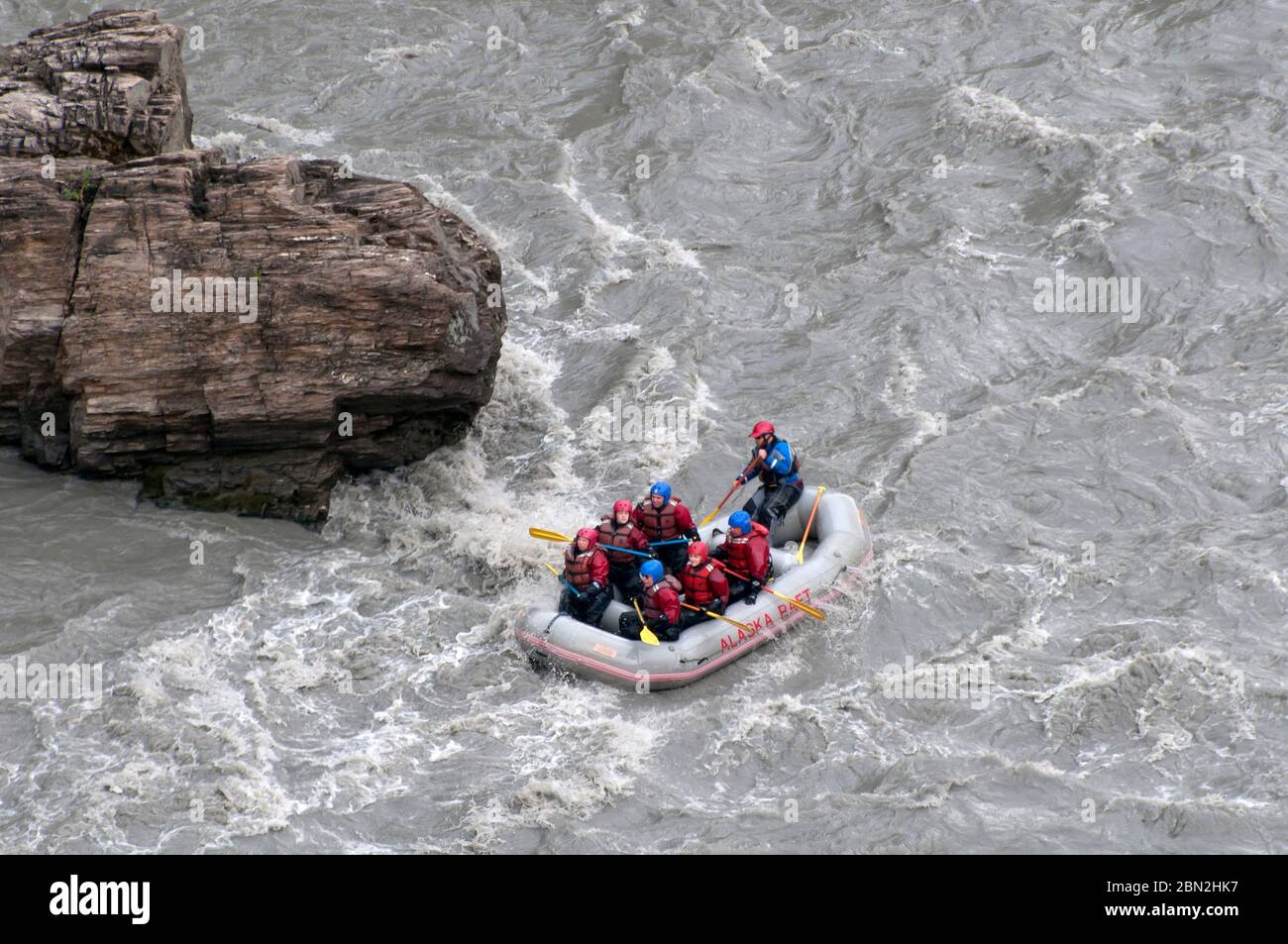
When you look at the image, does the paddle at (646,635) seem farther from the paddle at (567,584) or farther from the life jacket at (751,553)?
the life jacket at (751,553)

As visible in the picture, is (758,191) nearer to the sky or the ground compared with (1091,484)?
nearer to the sky

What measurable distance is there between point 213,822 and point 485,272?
7.86m

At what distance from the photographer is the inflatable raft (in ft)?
49.7

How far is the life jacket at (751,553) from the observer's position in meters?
16.0

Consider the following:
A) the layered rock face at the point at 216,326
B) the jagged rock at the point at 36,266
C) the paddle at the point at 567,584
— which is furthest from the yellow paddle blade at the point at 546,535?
the jagged rock at the point at 36,266

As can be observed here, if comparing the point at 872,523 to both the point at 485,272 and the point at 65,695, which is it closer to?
the point at 485,272

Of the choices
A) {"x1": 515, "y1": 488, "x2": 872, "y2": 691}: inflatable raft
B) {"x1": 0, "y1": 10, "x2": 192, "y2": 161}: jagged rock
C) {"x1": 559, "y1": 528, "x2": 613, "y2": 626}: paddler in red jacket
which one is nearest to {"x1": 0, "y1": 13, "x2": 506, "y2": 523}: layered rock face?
{"x1": 0, "y1": 10, "x2": 192, "y2": 161}: jagged rock

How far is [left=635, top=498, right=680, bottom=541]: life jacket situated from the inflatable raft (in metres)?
0.58

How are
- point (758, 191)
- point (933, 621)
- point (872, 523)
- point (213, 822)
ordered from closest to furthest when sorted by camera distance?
1. point (213, 822)
2. point (933, 621)
3. point (872, 523)
4. point (758, 191)

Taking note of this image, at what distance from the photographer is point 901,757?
1405cm

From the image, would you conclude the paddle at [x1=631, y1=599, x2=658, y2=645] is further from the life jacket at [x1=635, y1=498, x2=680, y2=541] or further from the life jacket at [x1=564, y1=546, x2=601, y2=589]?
the life jacket at [x1=635, y1=498, x2=680, y2=541]

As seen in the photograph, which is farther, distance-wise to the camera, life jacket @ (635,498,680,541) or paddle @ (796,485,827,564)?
paddle @ (796,485,827,564)

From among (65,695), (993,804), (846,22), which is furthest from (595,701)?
(846,22)

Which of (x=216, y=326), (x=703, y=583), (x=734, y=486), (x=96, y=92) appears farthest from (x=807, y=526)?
(x=96, y=92)
